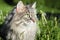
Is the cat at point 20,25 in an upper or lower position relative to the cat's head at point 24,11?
lower

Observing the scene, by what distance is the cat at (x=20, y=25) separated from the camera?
206 inches

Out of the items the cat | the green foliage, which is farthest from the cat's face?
the green foliage

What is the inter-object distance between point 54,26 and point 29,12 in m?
0.74

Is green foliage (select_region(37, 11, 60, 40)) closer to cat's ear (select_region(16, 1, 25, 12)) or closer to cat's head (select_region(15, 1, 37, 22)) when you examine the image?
cat's head (select_region(15, 1, 37, 22))

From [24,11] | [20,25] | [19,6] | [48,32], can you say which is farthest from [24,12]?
[48,32]

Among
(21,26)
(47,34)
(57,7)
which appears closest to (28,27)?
(21,26)

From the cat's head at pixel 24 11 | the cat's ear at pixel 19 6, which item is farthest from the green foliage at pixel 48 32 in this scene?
the cat's ear at pixel 19 6

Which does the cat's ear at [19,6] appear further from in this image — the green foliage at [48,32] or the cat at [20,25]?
the green foliage at [48,32]

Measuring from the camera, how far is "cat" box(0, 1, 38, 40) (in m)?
5.22

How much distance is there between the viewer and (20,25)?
5.22 metres

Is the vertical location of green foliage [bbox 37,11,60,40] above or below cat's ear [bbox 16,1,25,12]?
below

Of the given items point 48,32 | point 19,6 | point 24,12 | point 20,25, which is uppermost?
point 19,6

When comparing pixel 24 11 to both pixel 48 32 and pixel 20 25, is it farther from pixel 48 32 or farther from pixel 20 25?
pixel 48 32

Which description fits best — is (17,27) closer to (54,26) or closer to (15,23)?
(15,23)
